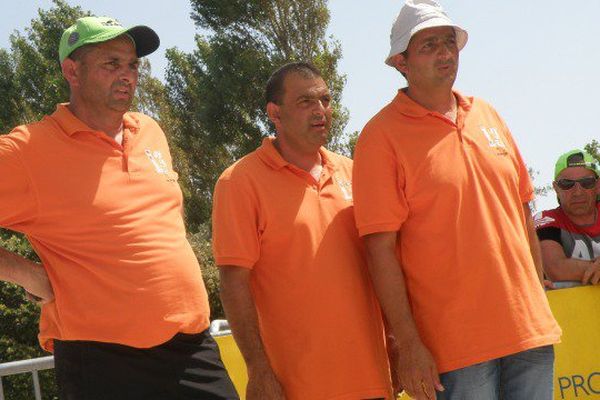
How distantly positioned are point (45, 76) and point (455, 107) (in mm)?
24596

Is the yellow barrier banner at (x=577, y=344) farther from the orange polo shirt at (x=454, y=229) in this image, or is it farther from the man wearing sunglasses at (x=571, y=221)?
the orange polo shirt at (x=454, y=229)

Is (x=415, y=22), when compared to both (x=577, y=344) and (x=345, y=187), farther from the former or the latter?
(x=577, y=344)

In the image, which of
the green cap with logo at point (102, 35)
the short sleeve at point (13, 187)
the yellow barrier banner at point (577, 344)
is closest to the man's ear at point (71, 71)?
the green cap with logo at point (102, 35)

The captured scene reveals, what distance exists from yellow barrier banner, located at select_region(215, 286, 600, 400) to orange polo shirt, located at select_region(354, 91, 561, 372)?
6.67ft

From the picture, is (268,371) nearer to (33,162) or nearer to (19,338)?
(33,162)

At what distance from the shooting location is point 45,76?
2652cm

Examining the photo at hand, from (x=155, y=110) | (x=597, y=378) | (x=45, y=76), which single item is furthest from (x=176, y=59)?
(x=597, y=378)

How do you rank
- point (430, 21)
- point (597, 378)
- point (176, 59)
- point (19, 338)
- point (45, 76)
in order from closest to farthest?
1. point (430, 21)
2. point (597, 378)
3. point (19, 338)
4. point (45, 76)
5. point (176, 59)

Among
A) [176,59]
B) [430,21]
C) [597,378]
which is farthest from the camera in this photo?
[176,59]

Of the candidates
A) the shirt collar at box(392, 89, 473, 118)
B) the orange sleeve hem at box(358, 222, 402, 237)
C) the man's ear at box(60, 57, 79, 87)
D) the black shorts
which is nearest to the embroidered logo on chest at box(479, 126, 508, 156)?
the shirt collar at box(392, 89, 473, 118)

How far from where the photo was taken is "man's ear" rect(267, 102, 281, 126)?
397 cm

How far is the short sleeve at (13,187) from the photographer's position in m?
3.37

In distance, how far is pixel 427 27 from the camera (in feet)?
11.2

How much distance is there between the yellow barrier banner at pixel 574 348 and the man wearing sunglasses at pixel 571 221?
141 mm
